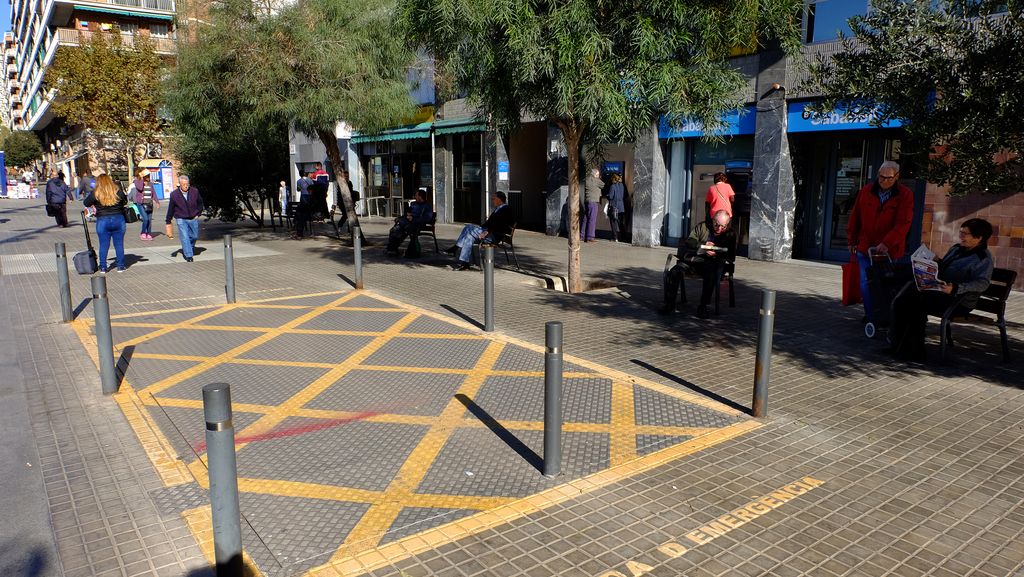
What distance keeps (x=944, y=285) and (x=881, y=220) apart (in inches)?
55.1

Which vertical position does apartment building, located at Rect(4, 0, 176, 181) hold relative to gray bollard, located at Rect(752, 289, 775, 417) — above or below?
above

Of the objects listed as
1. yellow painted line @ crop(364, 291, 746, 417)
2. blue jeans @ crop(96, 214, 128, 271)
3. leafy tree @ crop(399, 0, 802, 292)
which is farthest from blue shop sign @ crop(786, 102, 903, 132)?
blue jeans @ crop(96, 214, 128, 271)

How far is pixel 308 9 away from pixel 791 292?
34.2 feet

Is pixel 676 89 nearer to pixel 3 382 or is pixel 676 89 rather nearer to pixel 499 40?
pixel 499 40

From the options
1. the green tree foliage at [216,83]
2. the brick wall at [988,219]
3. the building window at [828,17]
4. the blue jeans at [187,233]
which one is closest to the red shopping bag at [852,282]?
the brick wall at [988,219]

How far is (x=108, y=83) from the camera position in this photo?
3166cm

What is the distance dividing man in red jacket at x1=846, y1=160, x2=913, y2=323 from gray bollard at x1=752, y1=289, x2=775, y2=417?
3.23 metres

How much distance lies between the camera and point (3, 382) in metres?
6.29

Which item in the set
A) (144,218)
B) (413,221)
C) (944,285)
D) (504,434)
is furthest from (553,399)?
(144,218)

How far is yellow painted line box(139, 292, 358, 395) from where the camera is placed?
20.4 ft

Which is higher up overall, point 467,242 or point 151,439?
point 467,242

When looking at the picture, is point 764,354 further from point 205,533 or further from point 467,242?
point 467,242

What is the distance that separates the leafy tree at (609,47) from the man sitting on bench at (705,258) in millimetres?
1372

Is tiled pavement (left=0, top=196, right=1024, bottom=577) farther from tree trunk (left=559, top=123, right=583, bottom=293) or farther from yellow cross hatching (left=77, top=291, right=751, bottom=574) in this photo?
tree trunk (left=559, top=123, right=583, bottom=293)
